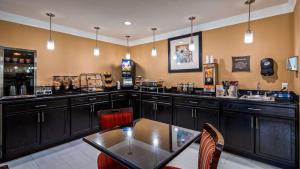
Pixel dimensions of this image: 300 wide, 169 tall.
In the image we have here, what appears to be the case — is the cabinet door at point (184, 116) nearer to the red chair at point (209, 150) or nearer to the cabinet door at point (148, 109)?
the cabinet door at point (148, 109)

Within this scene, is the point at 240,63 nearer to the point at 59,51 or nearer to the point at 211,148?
the point at 211,148

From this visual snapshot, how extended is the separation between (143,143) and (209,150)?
1.93 ft

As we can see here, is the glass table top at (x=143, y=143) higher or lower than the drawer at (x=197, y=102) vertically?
lower

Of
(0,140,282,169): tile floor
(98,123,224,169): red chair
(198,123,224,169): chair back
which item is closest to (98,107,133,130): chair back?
(98,123,224,169): red chair

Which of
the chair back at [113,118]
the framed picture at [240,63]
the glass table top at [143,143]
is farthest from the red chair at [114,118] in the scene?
the framed picture at [240,63]

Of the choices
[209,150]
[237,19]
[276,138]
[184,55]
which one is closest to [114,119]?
[209,150]

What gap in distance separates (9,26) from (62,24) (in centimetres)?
94

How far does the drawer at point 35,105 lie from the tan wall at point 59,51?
0.75 m

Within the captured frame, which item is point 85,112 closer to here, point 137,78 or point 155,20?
point 137,78

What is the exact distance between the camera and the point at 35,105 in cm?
286

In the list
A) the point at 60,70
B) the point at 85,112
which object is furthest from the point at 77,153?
the point at 60,70

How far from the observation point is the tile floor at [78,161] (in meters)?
2.45

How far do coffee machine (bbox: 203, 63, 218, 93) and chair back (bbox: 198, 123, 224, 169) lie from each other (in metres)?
2.15

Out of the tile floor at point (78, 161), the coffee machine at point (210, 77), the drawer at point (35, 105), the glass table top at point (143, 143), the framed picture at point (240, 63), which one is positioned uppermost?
the framed picture at point (240, 63)
